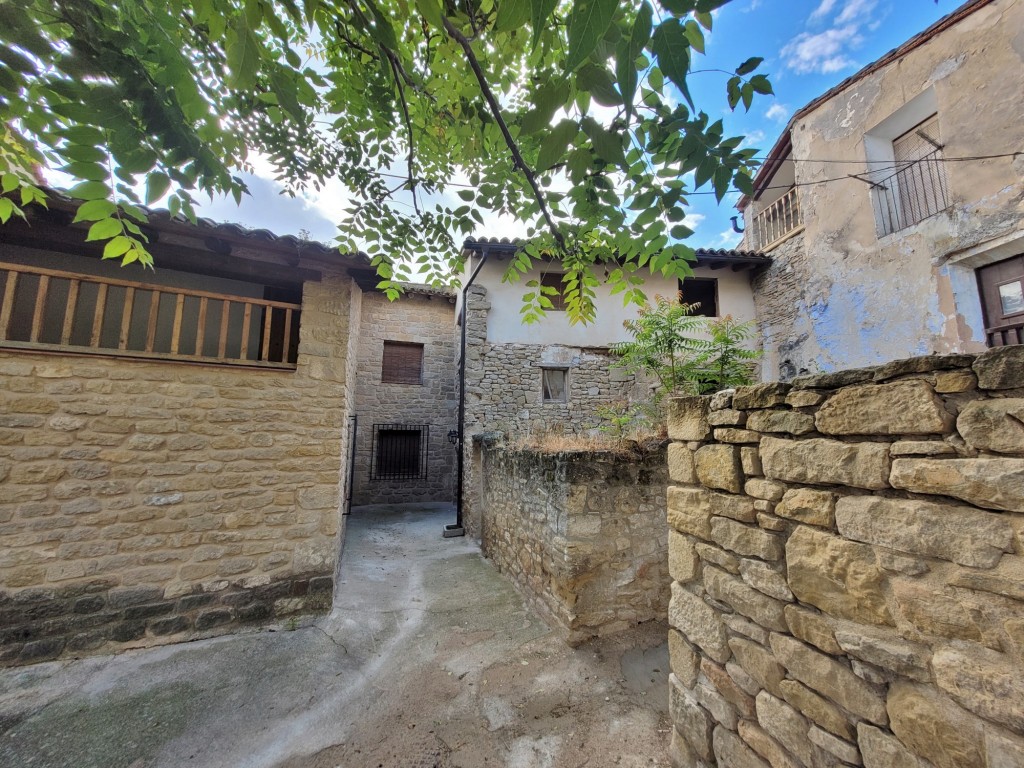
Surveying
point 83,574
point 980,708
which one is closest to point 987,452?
point 980,708

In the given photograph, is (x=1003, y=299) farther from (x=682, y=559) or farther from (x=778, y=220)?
(x=682, y=559)

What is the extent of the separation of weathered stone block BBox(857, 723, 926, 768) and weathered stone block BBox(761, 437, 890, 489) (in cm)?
74

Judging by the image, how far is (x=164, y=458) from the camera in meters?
3.29

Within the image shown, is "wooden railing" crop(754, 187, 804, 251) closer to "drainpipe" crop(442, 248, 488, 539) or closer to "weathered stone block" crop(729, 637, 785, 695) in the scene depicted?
"drainpipe" crop(442, 248, 488, 539)

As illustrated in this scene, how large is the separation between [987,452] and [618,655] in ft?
9.58

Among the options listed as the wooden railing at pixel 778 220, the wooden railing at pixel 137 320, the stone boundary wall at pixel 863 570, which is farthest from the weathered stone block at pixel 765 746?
the wooden railing at pixel 778 220

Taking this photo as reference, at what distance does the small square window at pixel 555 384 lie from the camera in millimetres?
7887

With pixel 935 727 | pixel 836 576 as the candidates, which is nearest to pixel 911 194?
pixel 836 576

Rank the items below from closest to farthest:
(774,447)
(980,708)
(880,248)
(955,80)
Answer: (980,708), (774,447), (955,80), (880,248)

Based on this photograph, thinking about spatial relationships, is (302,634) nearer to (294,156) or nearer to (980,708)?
(294,156)

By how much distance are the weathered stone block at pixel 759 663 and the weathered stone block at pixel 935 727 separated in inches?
14.1

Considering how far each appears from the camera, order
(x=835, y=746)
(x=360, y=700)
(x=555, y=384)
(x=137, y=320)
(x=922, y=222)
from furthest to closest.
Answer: (x=555, y=384), (x=922, y=222), (x=137, y=320), (x=360, y=700), (x=835, y=746)

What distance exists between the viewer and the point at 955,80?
16.5 ft

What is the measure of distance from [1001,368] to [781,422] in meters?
0.58
